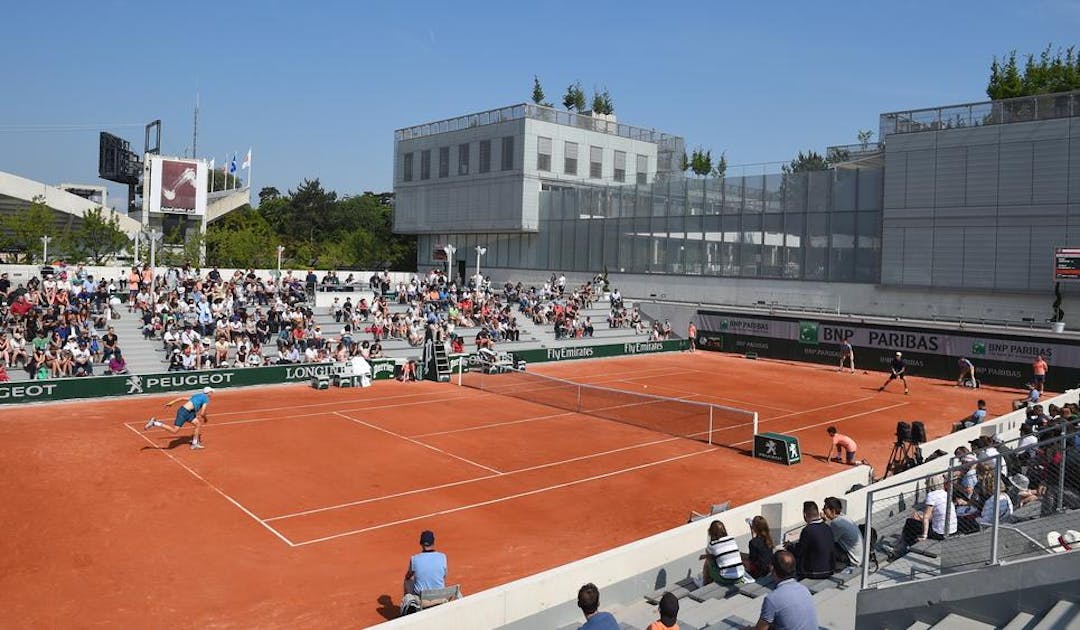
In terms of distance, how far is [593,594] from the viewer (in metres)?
7.62

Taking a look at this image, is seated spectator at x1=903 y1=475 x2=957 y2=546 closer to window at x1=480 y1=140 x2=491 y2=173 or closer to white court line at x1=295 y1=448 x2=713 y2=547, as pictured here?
white court line at x1=295 y1=448 x2=713 y2=547

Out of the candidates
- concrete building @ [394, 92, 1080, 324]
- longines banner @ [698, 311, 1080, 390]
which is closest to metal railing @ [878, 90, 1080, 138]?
concrete building @ [394, 92, 1080, 324]

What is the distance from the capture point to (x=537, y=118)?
6184 cm

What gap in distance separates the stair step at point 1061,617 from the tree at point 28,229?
202 feet

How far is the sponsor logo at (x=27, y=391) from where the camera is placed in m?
25.6

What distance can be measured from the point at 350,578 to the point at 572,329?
117ft

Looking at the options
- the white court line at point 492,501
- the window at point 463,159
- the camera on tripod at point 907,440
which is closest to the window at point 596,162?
the window at point 463,159

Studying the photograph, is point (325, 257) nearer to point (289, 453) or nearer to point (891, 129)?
point (891, 129)

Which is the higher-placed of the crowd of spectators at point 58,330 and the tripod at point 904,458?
the crowd of spectators at point 58,330

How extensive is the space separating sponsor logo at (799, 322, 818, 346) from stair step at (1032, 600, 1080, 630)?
3918cm

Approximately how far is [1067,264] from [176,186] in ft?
216

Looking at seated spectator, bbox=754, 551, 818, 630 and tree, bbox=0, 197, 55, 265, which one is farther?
tree, bbox=0, 197, 55, 265

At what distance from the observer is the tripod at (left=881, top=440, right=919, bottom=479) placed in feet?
56.0

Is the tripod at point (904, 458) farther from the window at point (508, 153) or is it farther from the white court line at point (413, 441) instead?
the window at point (508, 153)
